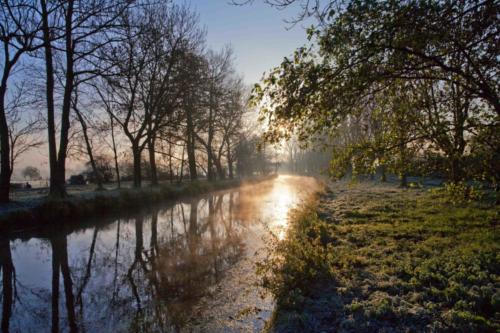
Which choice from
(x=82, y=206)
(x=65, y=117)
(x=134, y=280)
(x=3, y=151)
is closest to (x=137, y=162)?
(x=65, y=117)

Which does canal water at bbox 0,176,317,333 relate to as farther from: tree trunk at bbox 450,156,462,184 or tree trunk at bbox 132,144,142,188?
tree trunk at bbox 132,144,142,188

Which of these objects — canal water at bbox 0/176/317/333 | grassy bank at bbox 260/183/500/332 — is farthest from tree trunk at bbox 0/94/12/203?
grassy bank at bbox 260/183/500/332

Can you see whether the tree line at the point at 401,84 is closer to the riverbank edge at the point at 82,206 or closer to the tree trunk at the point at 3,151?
the riverbank edge at the point at 82,206

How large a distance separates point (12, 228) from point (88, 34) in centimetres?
844

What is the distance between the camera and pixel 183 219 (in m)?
14.0

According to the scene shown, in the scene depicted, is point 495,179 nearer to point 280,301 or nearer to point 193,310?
point 280,301

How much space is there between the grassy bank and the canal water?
71cm

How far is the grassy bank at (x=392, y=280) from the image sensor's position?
3.71 meters

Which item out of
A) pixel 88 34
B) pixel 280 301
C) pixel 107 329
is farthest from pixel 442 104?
pixel 88 34

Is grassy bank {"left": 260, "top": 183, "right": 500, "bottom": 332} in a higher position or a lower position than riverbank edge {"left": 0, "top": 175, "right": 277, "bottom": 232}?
lower

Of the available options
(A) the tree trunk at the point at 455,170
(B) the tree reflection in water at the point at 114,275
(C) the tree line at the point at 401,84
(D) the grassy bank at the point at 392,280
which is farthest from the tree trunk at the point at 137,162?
(A) the tree trunk at the point at 455,170

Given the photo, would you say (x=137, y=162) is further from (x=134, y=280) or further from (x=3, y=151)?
(x=134, y=280)

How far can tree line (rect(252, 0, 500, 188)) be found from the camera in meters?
4.14

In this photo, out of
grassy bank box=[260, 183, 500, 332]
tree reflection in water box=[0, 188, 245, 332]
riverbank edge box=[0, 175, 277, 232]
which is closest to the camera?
grassy bank box=[260, 183, 500, 332]
